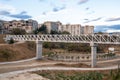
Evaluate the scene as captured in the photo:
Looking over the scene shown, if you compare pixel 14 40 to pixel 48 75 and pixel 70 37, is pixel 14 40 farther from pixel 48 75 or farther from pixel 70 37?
pixel 48 75

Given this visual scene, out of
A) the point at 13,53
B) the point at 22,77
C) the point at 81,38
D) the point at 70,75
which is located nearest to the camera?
the point at 22,77

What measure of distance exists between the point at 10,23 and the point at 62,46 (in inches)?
3245

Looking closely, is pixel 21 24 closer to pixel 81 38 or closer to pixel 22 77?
pixel 81 38

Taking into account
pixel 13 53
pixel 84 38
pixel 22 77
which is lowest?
pixel 22 77

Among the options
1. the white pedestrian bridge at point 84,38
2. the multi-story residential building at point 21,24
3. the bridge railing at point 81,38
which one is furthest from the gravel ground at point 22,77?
the multi-story residential building at point 21,24

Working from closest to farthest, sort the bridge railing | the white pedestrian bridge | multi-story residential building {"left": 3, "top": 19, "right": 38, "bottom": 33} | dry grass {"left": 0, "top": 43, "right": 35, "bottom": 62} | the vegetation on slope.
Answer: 1. the vegetation on slope
2. the white pedestrian bridge
3. the bridge railing
4. dry grass {"left": 0, "top": 43, "right": 35, "bottom": 62}
5. multi-story residential building {"left": 3, "top": 19, "right": 38, "bottom": 33}

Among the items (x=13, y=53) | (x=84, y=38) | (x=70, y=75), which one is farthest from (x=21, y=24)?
(x=70, y=75)

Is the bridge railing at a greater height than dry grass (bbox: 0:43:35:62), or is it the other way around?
the bridge railing

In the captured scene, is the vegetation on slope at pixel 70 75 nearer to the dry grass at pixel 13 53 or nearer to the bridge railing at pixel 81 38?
the bridge railing at pixel 81 38

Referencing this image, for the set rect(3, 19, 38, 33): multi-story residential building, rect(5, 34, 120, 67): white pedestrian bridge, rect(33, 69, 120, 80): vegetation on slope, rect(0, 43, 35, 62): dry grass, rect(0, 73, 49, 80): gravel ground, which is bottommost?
rect(33, 69, 120, 80): vegetation on slope

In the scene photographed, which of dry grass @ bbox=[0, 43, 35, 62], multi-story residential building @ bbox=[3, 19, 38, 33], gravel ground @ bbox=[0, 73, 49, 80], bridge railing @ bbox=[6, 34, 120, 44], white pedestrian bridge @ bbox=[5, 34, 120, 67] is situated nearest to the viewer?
gravel ground @ bbox=[0, 73, 49, 80]

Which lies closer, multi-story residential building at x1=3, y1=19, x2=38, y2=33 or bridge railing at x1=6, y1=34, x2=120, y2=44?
bridge railing at x1=6, y1=34, x2=120, y2=44

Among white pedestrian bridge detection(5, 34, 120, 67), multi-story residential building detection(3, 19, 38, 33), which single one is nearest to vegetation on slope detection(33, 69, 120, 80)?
white pedestrian bridge detection(5, 34, 120, 67)

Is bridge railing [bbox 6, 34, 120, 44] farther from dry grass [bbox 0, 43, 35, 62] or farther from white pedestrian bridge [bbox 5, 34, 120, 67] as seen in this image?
dry grass [bbox 0, 43, 35, 62]
